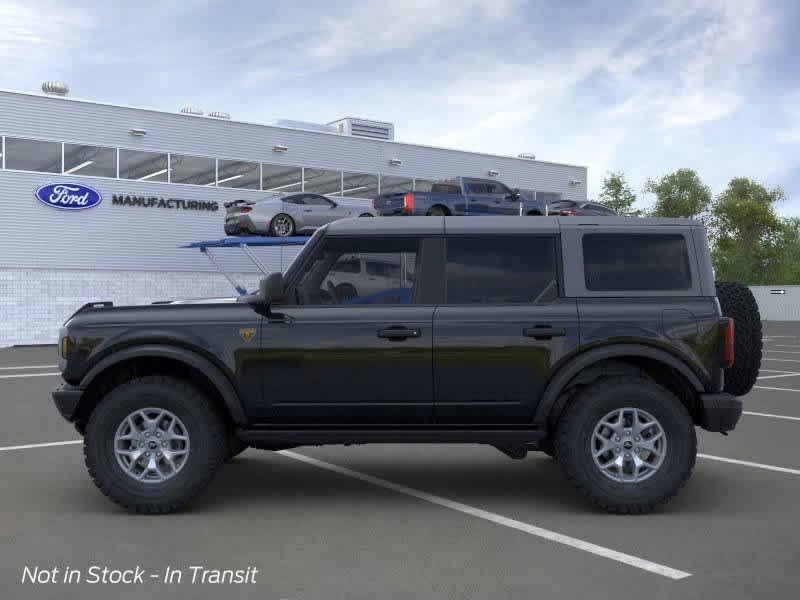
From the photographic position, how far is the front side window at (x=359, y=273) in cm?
635

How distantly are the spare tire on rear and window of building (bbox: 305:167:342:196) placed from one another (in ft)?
106

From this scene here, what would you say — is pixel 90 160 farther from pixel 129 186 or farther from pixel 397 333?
pixel 397 333

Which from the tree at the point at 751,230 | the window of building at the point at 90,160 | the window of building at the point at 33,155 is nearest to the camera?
the window of building at the point at 33,155

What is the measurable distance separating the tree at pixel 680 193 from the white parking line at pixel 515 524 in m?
79.8

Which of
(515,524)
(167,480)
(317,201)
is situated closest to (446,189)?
(317,201)

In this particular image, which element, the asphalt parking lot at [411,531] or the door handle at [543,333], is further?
the door handle at [543,333]

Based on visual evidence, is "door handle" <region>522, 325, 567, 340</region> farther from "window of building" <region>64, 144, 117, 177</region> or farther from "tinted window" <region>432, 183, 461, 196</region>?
"window of building" <region>64, 144, 117, 177</region>

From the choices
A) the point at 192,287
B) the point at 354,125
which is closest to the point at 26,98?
the point at 192,287

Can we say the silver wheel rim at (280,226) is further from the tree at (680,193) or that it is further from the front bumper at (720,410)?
the tree at (680,193)

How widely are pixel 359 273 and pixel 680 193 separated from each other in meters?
82.2

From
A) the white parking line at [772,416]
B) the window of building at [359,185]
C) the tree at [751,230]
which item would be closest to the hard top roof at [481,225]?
the white parking line at [772,416]

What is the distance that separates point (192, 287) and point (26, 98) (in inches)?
349

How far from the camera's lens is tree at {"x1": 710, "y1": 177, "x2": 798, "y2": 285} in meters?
79.4

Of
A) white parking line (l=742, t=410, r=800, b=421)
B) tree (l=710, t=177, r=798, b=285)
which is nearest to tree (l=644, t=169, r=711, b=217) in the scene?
tree (l=710, t=177, r=798, b=285)
